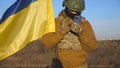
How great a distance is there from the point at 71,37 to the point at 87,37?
0.30m

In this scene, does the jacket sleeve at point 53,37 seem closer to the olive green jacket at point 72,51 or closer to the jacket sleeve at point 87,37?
the olive green jacket at point 72,51

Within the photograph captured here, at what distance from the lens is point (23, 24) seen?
255 inches

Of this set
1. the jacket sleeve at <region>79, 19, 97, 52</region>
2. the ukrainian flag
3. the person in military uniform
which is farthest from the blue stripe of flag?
the jacket sleeve at <region>79, 19, 97, 52</region>

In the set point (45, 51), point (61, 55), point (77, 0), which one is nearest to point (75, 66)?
point (61, 55)

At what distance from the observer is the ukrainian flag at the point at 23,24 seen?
6.36 m

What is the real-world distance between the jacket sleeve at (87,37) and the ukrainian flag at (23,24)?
2.62 ft

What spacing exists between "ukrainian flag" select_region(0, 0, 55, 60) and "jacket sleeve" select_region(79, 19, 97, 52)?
80cm

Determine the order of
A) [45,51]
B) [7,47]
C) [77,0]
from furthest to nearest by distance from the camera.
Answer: [45,51], [77,0], [7,47]

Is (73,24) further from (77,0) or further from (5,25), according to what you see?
(5,25)

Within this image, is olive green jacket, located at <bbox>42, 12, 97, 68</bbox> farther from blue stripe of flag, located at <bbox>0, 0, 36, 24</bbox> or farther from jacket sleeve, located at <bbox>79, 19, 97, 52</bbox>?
blue stripe of flag, located at <bbox>0, 0, 36, 24</bbox>

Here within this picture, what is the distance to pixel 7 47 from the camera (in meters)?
6.39

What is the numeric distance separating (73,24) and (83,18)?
1.39ft

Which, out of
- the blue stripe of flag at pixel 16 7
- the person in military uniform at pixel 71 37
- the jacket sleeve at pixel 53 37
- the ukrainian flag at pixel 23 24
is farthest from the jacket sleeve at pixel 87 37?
the blue stripe of flag at pixel 16 7

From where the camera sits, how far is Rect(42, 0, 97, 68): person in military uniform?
264 inches
